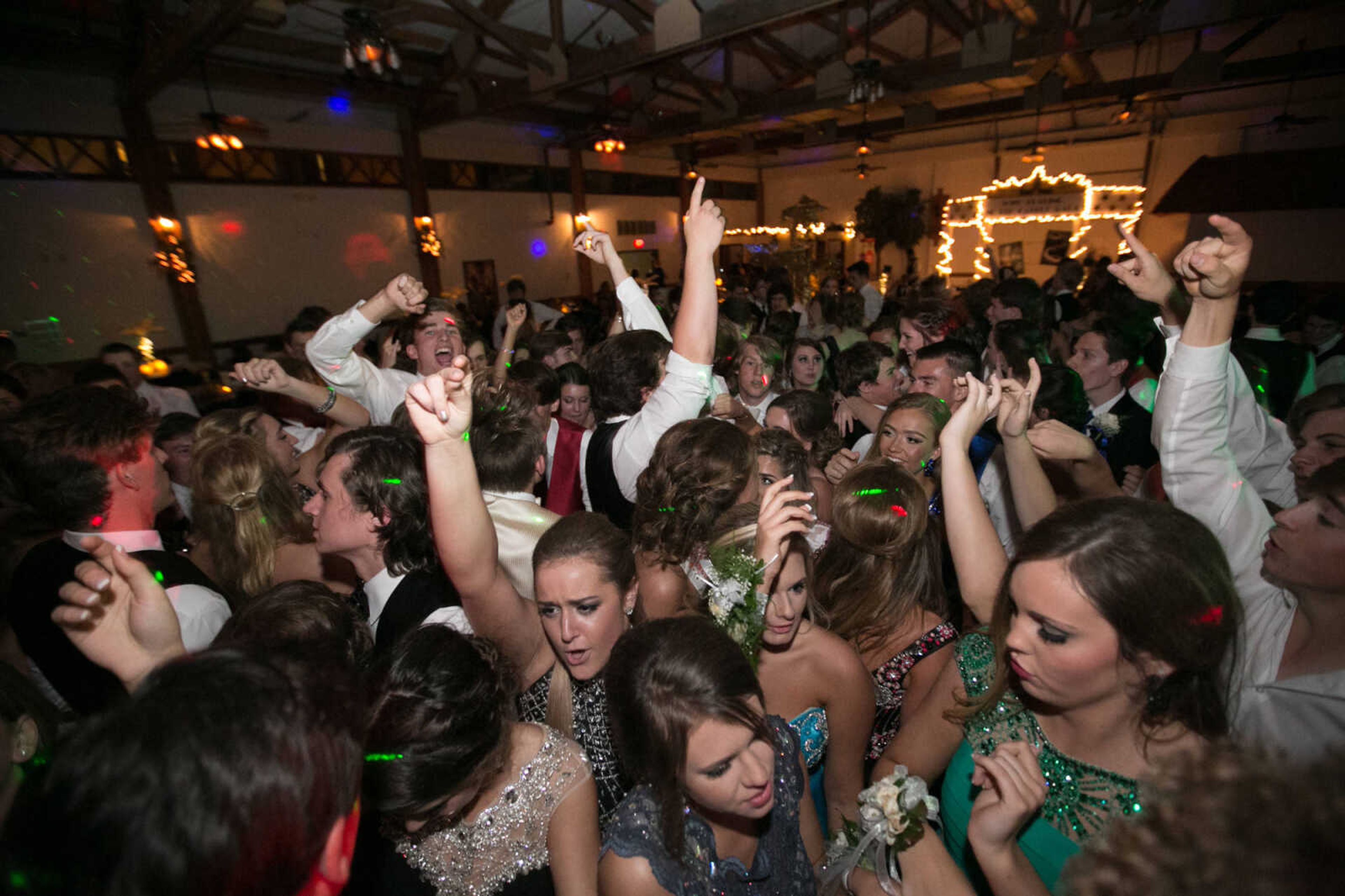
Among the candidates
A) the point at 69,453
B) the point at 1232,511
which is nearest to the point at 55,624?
the point at 69,453

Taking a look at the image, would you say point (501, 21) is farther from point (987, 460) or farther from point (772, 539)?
point (772, 539)

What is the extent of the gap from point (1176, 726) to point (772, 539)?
85 cm

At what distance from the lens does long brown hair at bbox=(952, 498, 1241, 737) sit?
1070 millimetres

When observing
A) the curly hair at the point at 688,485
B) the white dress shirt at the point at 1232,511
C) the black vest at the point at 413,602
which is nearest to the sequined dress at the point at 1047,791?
the white dress shirt at the point at 1232,511

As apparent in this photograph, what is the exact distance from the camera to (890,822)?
3.53ft

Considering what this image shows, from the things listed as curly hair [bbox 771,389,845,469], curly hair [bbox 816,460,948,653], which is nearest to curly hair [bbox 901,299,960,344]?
curly hair [bbox 771,389,845,469]

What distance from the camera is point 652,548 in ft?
5.77

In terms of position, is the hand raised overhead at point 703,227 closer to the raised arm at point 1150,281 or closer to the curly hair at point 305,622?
the raised arm at point 1150,281

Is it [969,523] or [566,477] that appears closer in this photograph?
[969,523]

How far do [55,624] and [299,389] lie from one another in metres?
1.19

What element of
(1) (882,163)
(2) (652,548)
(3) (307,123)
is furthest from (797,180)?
(2) (652,548)

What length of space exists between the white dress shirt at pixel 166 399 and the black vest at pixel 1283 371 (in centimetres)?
702

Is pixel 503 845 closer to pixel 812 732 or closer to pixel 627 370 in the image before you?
pixel 812 732

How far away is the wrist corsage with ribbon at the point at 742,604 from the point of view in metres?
1.39
